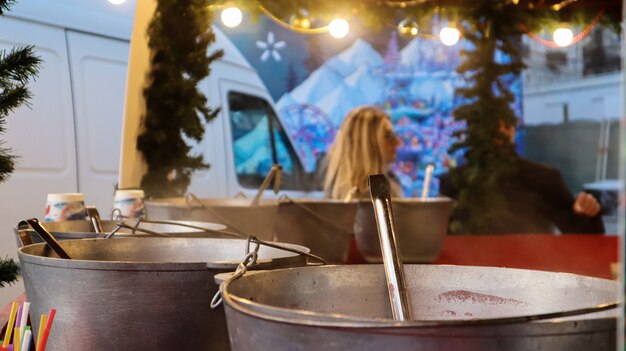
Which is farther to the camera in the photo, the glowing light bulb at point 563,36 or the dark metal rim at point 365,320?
the glowing light bulb at point 563,36

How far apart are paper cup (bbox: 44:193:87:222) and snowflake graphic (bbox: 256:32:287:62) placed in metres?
4.24

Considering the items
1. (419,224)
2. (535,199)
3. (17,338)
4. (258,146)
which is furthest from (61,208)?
(535,199)

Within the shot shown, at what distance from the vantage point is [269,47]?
5742 millimetres

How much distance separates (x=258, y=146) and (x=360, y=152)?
79.0 inches

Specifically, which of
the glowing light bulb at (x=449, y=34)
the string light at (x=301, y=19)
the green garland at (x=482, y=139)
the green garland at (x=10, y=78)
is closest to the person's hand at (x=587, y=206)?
the green garland at (x=482, y=139)

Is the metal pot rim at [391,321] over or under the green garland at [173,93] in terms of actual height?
under

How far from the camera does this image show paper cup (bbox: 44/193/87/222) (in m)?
1.56

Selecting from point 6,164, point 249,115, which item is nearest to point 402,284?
point 6,164

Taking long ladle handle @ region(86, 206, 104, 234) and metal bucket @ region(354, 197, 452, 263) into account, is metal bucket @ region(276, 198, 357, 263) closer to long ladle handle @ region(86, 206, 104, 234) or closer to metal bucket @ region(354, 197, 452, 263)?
metal bucket @ region(354, 197, 452, 263)

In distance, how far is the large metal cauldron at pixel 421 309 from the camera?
0.54 metres

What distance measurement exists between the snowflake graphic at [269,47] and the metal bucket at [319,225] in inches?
140

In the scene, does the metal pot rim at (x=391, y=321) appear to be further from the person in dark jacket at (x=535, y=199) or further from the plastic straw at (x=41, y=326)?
the person in dark jacket at (x=535, y=199)

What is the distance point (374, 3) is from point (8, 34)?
2.77 meters

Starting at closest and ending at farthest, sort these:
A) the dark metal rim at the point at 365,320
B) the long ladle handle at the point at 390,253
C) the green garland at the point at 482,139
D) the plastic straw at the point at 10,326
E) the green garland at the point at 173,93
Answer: the dark metal rim at the point at 365,320, the long ladle handle at the point at 390,253, the plastic straw at the point at 10,326, the green garland at the point at 173,93, the green garland at the point at 482,139
